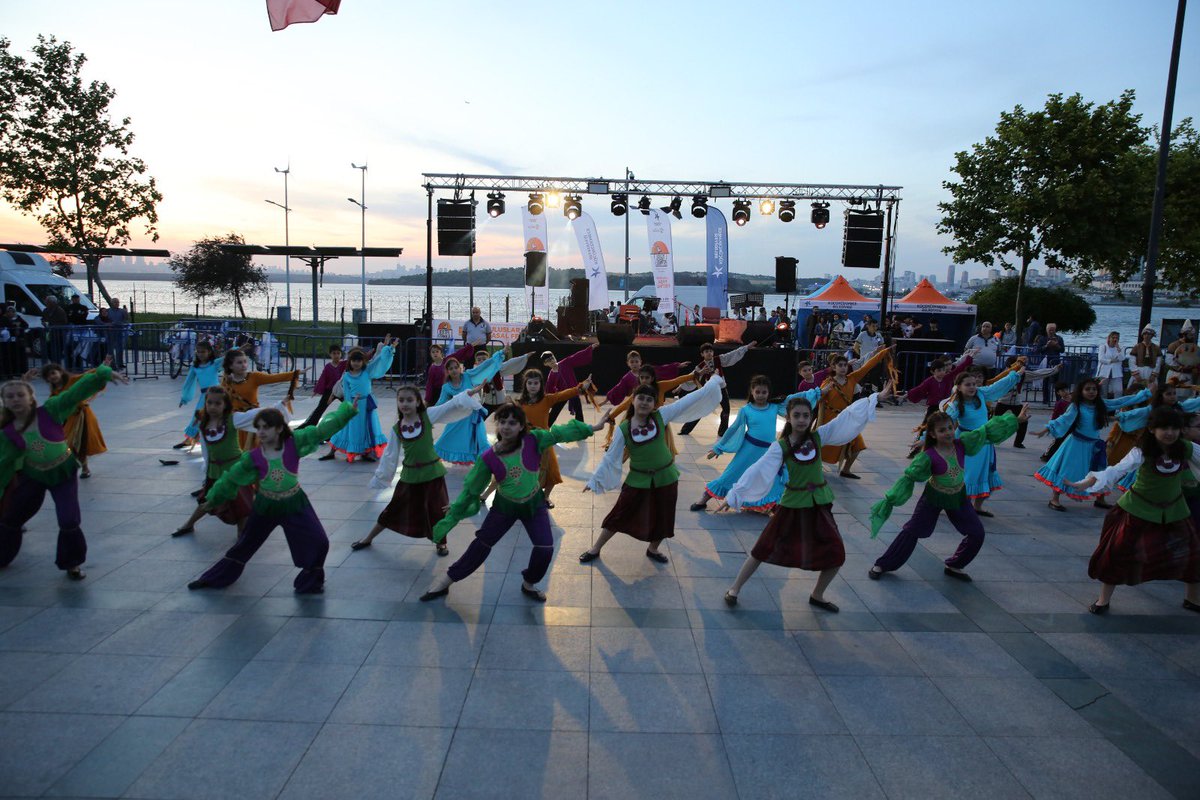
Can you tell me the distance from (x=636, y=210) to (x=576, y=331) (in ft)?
14.2

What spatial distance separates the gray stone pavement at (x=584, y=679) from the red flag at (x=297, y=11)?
498 cm

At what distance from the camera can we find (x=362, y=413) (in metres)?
10.3

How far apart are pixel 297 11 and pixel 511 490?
17.4ft

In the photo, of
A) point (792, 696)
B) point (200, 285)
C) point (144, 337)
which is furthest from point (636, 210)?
point (200, 285)

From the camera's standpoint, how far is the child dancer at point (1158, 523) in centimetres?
567

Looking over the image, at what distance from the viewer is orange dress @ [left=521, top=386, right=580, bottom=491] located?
24.2 feet

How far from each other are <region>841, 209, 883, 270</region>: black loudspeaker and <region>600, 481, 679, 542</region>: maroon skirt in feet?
55.5

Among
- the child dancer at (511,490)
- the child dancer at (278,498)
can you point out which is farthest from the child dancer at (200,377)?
the child dancer at (511,490)

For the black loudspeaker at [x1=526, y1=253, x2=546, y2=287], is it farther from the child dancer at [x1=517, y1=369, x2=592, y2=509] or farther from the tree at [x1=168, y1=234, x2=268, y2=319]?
the tree at [x1=168, y1=234, x2=268, y2=319]

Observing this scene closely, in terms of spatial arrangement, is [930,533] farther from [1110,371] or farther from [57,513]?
[1110,371]

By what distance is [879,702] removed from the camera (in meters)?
4.48

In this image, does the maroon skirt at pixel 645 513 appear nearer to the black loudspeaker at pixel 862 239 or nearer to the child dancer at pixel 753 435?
the child dancer at pixel 753 435

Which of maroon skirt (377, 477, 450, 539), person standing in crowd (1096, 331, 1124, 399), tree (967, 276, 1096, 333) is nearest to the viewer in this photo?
maroon skirt (377, 477, 450, 539)

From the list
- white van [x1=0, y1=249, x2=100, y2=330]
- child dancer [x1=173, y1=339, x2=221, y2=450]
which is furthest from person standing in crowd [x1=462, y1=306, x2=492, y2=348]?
white van [x1=0, y1=249, x2=100, y2=330]
